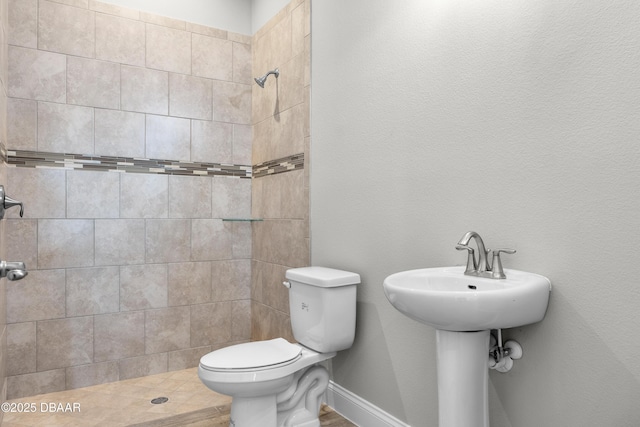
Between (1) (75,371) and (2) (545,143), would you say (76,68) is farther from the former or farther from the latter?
(2) (545,143)

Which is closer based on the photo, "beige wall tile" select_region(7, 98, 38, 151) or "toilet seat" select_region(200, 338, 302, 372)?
"toilet seat" select_region(200, 338, 302, 372)

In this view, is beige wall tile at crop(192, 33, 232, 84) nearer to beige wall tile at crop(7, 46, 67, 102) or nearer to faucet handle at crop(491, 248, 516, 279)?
beige wall tile at crop(7, 46, 67, 102)

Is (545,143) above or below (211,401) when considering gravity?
above

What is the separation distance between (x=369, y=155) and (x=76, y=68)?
1917 millimetres

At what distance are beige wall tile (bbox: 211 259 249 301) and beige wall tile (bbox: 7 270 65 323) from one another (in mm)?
941

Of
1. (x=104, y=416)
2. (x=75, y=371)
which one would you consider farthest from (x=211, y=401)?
(x=75, y=371)

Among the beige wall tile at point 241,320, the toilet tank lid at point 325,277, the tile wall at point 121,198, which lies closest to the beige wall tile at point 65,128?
the tile wall at point 121,198

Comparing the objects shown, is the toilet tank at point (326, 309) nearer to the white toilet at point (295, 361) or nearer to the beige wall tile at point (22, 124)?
the white toilet at point (295, 361)

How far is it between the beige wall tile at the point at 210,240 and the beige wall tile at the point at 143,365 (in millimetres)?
689

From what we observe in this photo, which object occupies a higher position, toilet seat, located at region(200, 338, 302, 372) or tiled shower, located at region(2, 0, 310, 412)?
tiled shower, located at region(2, 0, 310, 412)

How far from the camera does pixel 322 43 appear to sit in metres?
2.50

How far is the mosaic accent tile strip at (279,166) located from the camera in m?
2.72

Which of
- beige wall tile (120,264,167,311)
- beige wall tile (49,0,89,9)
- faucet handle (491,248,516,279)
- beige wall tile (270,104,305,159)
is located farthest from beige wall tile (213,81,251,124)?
faucet handle (491,248,516,279)

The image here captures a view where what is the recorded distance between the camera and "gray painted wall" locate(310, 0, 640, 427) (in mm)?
1219
